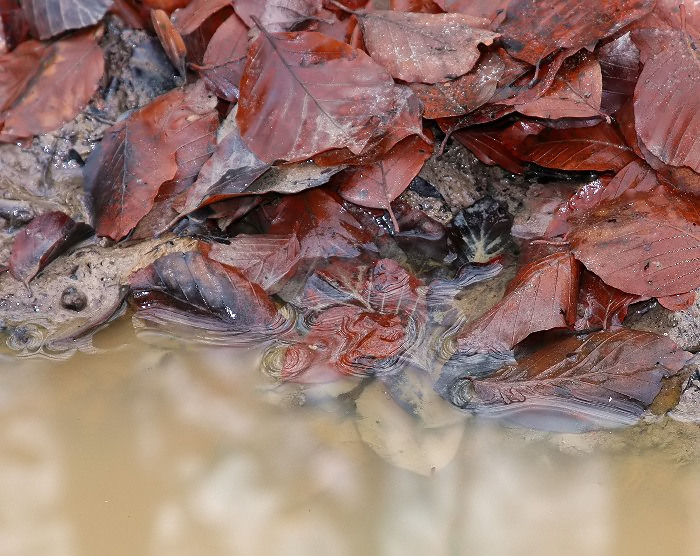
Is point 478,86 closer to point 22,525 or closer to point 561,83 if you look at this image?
point 561,83

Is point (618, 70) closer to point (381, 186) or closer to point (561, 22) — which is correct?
point (561, 22)

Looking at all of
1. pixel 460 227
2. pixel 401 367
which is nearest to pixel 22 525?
pixel 401 367

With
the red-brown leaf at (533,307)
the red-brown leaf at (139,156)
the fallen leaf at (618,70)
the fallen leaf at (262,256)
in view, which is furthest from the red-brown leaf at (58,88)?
the fallen leaf at (618,70)

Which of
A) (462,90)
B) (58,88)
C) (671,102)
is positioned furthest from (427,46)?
(58,88)

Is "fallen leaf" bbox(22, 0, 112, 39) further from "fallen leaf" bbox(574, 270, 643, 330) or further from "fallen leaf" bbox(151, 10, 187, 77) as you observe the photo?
"fallen leaf" bbox(574, 270, 643, 330)

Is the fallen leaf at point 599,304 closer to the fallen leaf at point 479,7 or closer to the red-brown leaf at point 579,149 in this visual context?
the red-brown leaf at point 579,149

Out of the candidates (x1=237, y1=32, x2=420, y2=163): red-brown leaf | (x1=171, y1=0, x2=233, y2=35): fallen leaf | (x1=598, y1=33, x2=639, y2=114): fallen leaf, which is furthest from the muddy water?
(x1=171, y1=0, x2=233, y2=35): fallen leaf
